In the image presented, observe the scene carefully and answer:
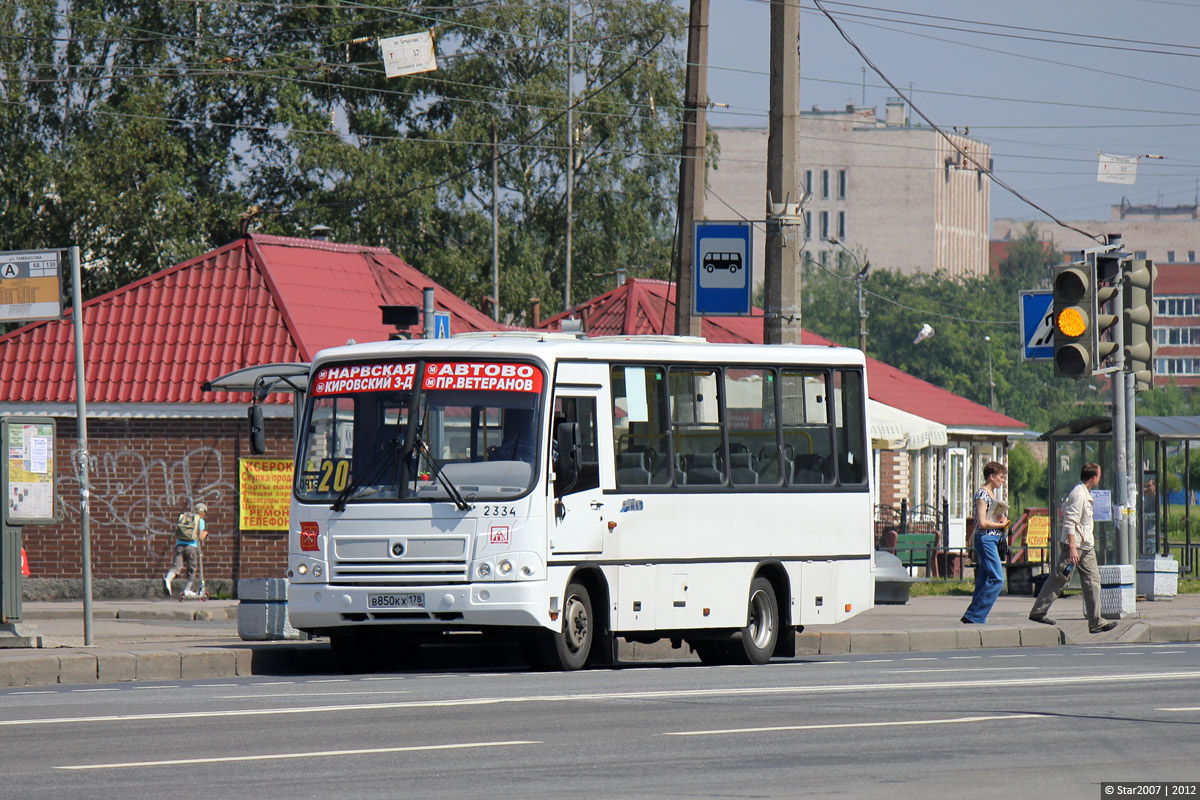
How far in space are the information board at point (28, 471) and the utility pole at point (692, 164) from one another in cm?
679

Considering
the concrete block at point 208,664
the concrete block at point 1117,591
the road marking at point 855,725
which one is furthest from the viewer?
the concrete block at point 1117,591

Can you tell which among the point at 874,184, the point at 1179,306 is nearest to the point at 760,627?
the point at 874,184

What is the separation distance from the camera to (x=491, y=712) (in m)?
11.3

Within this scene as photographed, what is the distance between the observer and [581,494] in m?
15.3

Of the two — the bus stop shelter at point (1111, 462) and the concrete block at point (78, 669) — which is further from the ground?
the bus stop shelter at point (1111, 462)

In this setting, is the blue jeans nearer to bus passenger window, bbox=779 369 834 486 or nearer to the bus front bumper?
bus passenger window, bbox=779 369 834 486

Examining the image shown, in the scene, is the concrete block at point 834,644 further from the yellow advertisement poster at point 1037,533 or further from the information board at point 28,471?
the yellow advertisement poster at point 1037,533

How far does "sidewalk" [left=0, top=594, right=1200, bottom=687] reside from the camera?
49.1 feet

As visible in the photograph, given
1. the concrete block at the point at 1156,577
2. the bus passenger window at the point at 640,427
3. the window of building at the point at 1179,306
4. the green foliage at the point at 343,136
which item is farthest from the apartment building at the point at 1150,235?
the bus passenger window at the point at 640,427

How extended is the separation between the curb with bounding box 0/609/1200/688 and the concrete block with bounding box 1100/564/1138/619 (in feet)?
1.50

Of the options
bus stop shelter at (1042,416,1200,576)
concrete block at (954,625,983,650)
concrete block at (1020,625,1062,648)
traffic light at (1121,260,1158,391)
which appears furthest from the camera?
bus stop shelter at (1042,416,1200,576)

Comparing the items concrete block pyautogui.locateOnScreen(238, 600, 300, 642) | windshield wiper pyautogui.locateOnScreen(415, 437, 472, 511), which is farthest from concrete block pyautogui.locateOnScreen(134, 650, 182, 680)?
windshield wiper pyautogui.locateOnScreen(415, 437, 472, 511)

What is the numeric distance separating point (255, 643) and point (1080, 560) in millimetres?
8863

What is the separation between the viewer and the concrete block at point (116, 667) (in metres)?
14.9
